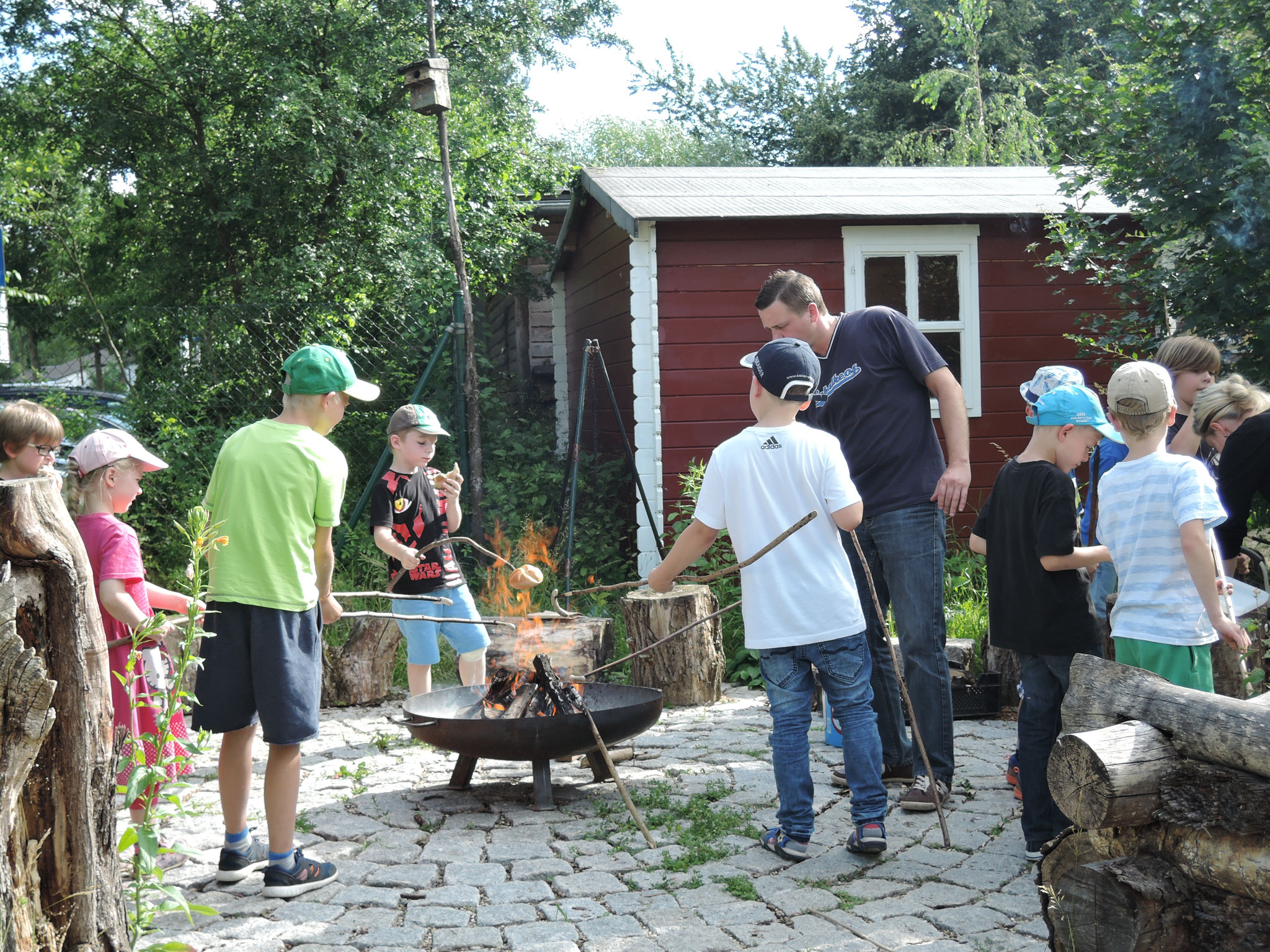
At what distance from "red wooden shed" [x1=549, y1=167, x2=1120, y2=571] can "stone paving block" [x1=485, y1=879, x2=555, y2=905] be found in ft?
19.1

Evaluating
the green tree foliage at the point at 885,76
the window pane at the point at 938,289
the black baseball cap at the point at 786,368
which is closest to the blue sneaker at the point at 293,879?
the black baseball cap at the point at 786,368

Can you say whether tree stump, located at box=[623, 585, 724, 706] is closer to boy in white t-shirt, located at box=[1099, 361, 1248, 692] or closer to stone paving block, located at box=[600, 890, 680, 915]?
stone paving block, located at box=[600, 890, 680, 915]

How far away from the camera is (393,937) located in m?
3.46

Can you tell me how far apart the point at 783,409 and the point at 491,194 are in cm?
929

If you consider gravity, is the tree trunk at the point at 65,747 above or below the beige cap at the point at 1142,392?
below

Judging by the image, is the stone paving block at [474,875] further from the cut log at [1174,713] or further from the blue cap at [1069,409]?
the blue cap at [1069,409]

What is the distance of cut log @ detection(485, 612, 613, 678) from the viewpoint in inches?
233

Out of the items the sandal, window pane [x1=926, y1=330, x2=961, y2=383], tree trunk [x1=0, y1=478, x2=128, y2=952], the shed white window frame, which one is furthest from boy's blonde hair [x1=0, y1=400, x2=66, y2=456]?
window pane [x1=926, y1=330, x2=961, y2=383]

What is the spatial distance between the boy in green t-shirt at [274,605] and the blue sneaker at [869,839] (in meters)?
1.94

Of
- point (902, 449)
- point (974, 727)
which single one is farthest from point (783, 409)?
point (974, 727)

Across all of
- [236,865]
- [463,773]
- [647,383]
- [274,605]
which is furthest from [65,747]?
[647,383]

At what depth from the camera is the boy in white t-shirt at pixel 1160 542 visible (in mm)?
3400

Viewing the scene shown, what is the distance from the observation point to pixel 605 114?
55.8 metres

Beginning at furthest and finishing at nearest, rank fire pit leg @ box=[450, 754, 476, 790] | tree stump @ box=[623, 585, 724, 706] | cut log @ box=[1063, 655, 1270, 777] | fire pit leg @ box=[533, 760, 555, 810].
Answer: tree stump @ box=[623, 585, 724, 706] → fire pit leg @ box=[450, 754, 476, 790] → fire pit leg @ box=[533, 760, 555, 810] → cut log @ box=[1063, 655, 1270, 777]
